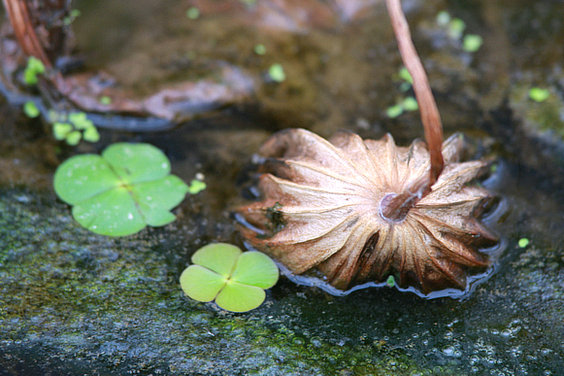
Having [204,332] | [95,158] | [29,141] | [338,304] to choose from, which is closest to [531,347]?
[338,304]

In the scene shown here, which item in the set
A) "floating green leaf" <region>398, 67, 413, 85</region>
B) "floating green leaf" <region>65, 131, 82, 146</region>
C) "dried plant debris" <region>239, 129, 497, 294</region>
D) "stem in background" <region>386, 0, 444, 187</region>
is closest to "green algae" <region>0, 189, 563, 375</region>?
"dried plant debris" <region>239, 129, 497, 294</region>

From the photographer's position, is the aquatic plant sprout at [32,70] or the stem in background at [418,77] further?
the aquatic plant sprout at [32,70]

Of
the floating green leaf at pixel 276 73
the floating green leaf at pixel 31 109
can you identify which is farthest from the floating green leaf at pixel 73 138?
the floating green leaf at pixel 276 73

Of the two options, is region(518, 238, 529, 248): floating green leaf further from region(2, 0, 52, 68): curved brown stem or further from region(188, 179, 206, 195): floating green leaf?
region(2, 0, 52, 68): curved brown stem

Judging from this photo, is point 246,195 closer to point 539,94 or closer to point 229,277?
point 229,277

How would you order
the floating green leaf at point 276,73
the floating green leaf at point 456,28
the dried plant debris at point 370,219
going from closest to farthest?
the dried plant debris at point 370,219
the floating green leaf at point 276,73
the floating green leaf at point 456,28

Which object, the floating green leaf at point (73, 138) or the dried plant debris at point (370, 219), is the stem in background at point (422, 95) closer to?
the dried plant debris at point (370, 219)

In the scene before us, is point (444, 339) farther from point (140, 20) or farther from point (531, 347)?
point (140, 20)
